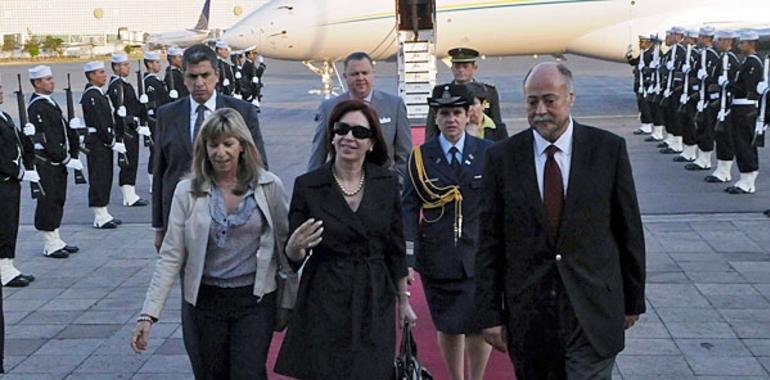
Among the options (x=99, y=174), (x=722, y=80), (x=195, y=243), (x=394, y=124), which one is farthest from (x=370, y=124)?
(x=722, y=80)

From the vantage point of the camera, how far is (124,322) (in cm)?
770

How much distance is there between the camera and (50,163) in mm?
10086

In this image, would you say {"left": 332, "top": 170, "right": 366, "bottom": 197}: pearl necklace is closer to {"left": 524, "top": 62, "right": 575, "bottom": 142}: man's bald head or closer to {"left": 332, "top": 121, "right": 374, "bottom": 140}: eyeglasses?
{"left": 332, "top": 121, "right": 374, "bottom": 140}: eyeglasses

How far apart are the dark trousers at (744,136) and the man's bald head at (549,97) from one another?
8.81 meters

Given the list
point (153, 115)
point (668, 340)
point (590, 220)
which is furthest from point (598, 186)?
point (153, 115)

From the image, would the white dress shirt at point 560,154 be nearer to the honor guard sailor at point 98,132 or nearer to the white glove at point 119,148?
the honor guard sailor at point 98,132

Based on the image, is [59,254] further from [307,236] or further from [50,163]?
[307,236]

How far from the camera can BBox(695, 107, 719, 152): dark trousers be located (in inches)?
527

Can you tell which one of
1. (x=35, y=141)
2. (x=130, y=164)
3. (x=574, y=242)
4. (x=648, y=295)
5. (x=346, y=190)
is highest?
(x=346, y=190)

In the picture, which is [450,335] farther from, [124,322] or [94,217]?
[94,217]

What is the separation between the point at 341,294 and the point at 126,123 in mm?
9109

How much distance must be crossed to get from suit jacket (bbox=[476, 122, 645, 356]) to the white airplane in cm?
4759

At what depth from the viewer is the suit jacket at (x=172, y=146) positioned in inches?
228

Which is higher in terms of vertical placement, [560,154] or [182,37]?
[560,154]
